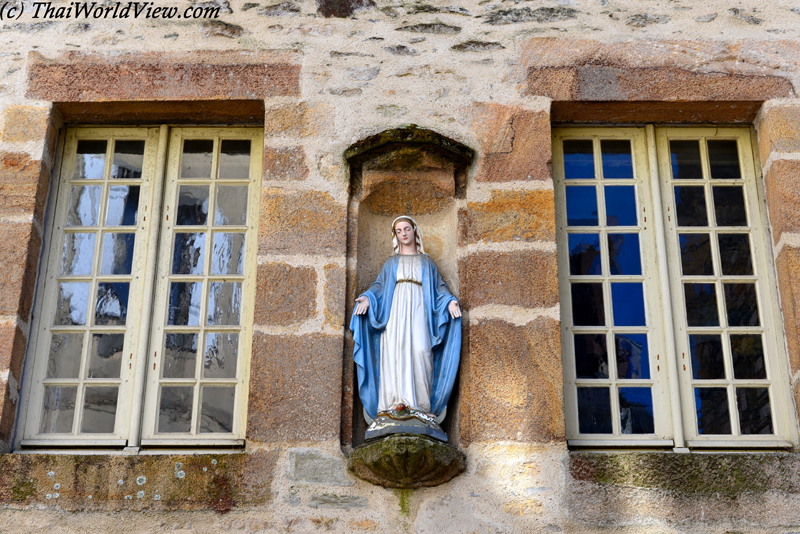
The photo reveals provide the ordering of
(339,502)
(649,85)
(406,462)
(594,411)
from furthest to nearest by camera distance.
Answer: (649,85)
(594,411)
(339,502)
(406,462)

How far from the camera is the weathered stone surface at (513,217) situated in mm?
5633

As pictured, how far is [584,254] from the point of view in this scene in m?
5.86

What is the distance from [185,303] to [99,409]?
2.38ft

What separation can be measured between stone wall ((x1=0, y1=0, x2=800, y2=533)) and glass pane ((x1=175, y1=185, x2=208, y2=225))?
17.4 inches

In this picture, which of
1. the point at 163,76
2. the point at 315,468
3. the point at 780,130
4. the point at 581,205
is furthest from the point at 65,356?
the point at 780,130

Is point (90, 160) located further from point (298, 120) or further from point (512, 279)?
point (512, 279)

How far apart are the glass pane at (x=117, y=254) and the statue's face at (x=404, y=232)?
4.96 feet

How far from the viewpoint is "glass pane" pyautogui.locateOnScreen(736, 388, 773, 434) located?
546 centimetres

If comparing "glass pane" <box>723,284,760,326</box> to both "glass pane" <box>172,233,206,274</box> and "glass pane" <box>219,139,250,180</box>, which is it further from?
"glass pane" <box>172,233,206,274</box>

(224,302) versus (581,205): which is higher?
(581,205)

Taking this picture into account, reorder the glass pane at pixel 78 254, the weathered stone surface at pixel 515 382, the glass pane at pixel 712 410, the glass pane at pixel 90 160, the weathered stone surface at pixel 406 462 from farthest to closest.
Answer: the glass pane at pixel 90 160, the glass pane at pixel 78 254, the glass pane at pixel 712 410, the weathered stone surface at pixel 515 382, the weathered stone surface at pixel 406 462

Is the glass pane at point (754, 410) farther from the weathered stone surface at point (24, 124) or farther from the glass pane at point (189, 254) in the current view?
the weathered stone surface at point (24, 124)

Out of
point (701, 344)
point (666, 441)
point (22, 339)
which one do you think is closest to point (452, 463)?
point (666, 441)

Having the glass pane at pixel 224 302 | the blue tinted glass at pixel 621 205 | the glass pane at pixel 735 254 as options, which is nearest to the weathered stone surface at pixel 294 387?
the glass pane at pixel 224 302
